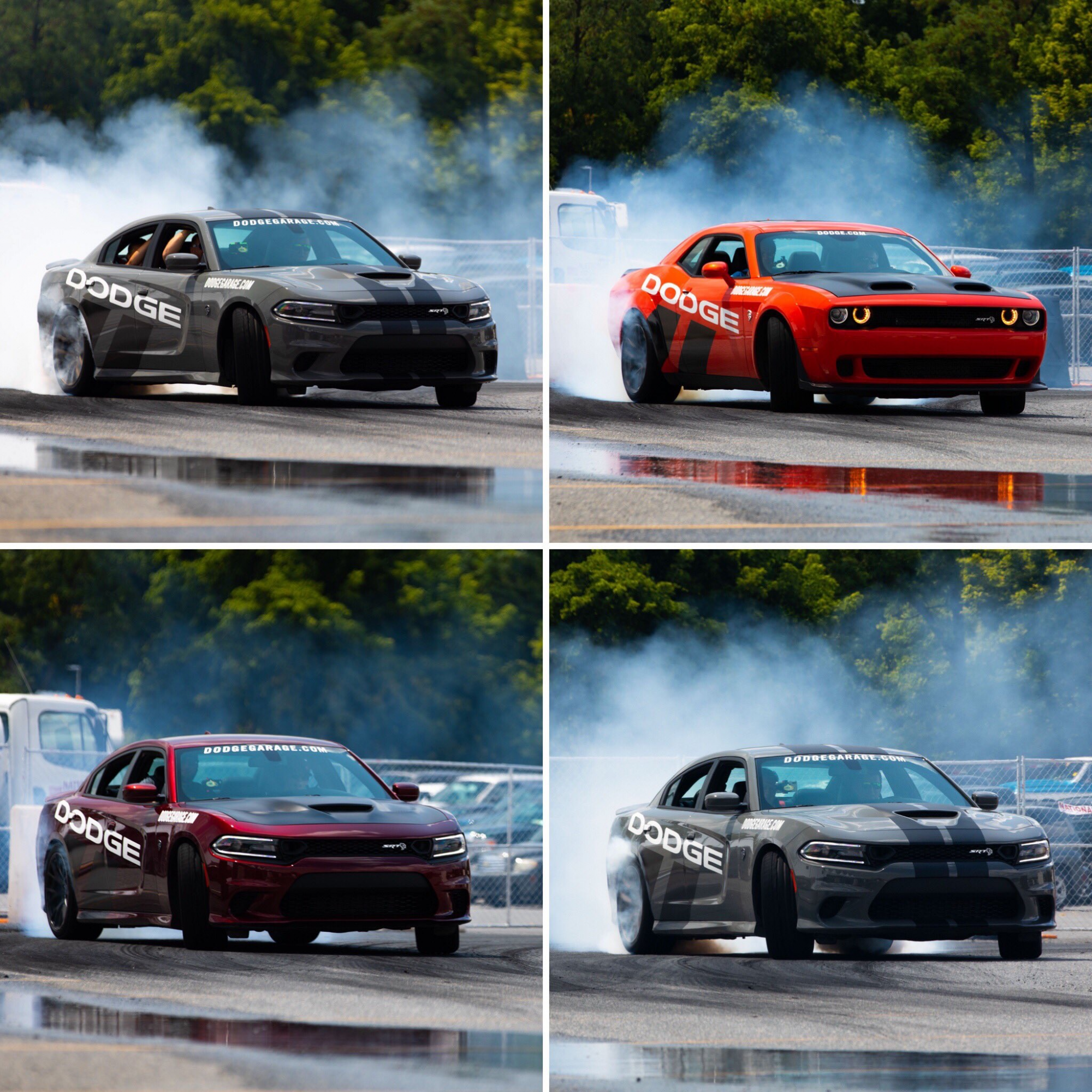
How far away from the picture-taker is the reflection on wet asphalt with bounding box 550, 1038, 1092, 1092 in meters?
6.33

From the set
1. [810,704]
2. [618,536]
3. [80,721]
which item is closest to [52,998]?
[618,536]

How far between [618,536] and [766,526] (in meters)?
0.71

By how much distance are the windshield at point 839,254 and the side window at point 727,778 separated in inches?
131

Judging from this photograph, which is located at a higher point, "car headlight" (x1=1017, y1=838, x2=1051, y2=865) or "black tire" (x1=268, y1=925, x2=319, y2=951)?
"car headlight" (x1=1017, y1=838, x2=1051, y2=865)

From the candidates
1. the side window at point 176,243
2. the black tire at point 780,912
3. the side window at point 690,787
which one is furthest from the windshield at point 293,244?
the black tire at point 780,912

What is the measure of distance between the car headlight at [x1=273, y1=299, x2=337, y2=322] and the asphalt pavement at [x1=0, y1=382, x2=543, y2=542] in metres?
0.67

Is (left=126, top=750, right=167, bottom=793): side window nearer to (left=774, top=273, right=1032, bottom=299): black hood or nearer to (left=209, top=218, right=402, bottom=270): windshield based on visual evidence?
(left=209, top=218, right=402, bottom=270): windshield

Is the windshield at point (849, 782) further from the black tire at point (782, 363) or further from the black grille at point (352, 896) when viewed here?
the black tire at point (782, 363)

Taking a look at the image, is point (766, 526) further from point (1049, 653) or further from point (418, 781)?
point (1049, 653)

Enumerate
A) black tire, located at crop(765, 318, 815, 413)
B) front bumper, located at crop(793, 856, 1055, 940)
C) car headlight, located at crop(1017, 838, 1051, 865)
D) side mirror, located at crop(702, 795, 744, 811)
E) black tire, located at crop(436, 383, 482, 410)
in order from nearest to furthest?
front bumper, located at crop(793, 856, 1055, 940), car headlight, located at crop(1017, 838, 1051, 865), side mirror, located at crop(702, 795, 744, 811), black tire, located at crop(765, 318, 815, 413), black tire, located at crop(436, 383, 482, 410)

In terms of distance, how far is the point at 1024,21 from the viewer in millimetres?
29812

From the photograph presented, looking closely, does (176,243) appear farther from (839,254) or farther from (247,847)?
(247,847)

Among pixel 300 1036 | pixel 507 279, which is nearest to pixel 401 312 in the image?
pixel 300 1036

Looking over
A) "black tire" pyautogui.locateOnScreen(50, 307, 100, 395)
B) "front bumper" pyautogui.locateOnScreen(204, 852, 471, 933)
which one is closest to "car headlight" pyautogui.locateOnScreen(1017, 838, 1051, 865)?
"front bumper" pyautogui.locateOnScreen(204, 852, 471, 933)
